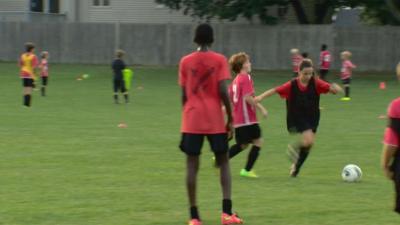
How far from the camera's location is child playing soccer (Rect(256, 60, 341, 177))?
1140cm

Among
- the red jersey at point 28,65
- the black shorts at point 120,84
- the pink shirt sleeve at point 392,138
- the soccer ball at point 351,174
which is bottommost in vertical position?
the black shorts at point 120,84

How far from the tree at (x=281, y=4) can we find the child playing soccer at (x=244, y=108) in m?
31.2

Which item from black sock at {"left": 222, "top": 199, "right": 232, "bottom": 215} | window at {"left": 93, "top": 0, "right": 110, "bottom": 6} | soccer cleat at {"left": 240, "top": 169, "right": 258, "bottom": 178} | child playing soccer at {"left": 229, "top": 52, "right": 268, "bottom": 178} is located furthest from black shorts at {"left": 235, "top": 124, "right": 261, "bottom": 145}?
window at {"left": 93, "top": 0, "right": 110, "bottom": 6}

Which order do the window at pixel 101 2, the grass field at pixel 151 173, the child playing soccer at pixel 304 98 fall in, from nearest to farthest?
1. the grass field at pixel 151 173
2. the child playing soccer at pixel 304 98
3. the window at pixel 101 2

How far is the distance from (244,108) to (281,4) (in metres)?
35.3

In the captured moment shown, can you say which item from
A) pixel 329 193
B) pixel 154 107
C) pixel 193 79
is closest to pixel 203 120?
pixel 193 79

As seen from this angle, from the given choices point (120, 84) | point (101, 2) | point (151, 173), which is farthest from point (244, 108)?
point (101, 2)

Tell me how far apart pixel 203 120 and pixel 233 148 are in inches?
146

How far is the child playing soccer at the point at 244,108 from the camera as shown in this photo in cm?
1148

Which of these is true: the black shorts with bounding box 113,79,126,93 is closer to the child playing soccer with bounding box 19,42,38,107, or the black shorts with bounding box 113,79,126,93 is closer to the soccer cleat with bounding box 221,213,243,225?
the child playing soccer with bounding box 19,42,38,107

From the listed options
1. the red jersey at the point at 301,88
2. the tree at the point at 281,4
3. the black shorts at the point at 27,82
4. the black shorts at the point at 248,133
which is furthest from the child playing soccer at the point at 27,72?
the tree at the point at 281,4

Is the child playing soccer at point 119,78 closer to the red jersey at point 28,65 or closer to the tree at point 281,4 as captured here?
the red jersey at point 28,65

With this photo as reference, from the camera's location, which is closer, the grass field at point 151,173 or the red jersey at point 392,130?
the red jersey at point 392,130

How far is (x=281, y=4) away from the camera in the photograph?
46.4m
